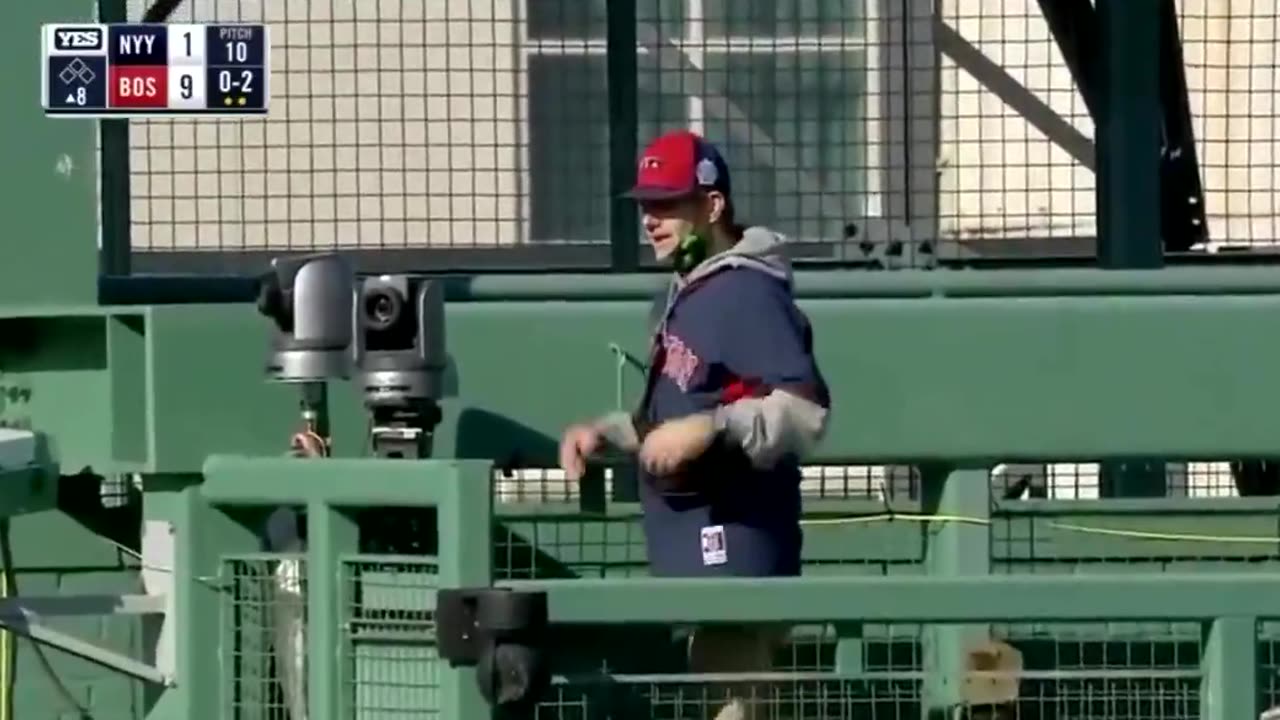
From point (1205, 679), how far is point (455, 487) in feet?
3.98

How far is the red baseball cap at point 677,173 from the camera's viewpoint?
459 centimetres

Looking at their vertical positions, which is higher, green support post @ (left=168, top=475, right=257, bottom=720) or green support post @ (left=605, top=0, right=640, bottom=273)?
green support post @ (left=605, top=0, right=640, bottom=273)

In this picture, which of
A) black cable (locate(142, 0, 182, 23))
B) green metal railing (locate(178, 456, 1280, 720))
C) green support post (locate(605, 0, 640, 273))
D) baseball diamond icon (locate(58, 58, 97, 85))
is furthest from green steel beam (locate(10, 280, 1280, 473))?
black cable (locate(142, 0, 182, 23))

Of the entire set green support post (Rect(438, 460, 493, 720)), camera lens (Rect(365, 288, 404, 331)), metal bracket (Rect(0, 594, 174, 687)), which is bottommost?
metal bracket (Rect(0, 594, 174, 687))

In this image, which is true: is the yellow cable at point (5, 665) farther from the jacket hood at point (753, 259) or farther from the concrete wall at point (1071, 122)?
the concrete wall at point (1071, 122)

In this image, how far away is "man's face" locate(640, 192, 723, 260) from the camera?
4629 mm

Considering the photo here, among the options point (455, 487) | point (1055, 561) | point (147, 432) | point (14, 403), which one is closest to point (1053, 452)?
point (1055, 561)

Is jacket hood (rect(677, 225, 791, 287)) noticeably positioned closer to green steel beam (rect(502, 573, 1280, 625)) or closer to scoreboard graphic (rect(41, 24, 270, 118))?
green steel beam (rect(502, 573, 1280, 625))

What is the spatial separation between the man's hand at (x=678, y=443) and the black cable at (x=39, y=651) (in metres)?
1.32

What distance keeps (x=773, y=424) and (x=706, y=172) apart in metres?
0.57

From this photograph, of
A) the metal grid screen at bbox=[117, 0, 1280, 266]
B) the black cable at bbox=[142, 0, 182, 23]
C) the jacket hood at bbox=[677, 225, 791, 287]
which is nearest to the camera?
the jacket hood at bbox=[677, 225, 791, 287]

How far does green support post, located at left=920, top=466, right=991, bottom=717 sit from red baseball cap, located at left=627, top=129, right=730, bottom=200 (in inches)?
28.4

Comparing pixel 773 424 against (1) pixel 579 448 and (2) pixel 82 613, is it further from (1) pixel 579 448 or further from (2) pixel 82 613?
(2) pixel 82 613

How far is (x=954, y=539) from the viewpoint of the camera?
15.9ft
